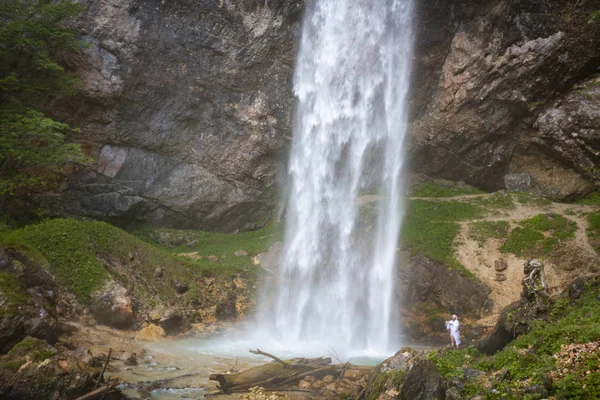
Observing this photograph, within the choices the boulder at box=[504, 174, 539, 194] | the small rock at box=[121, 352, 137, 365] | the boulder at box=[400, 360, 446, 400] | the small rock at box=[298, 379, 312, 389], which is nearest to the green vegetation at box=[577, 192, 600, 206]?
the boulder at box=[504, 174, 539, 194]

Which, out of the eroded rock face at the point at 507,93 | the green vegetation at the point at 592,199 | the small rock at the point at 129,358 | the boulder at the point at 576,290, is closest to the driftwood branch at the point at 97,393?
the small rock at the point at 129,358

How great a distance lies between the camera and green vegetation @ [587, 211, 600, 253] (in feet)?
71.7

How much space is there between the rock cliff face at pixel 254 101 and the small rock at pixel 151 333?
13462 mm

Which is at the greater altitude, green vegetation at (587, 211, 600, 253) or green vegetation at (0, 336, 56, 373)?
green vegetation at (587, 211, 600, 253)

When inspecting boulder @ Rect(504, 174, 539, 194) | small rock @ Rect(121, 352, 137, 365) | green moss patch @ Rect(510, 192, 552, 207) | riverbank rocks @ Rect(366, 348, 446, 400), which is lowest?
riverbank rocks @ Rect(366, 348, 446, 400)

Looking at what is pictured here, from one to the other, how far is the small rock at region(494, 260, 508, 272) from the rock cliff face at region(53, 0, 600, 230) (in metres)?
11.3

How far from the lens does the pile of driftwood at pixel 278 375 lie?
11266 mm

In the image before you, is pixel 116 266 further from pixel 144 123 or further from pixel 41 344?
pixel 144 123

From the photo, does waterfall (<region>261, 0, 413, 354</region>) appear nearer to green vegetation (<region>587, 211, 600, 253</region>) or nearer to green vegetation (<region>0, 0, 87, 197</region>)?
green vegetation (<region>587, 211, 600, 253</region>)

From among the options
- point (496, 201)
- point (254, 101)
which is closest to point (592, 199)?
point (496, 201)

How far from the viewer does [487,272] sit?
73.0ft

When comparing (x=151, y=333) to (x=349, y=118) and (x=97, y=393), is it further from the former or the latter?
(x=349, y=118)

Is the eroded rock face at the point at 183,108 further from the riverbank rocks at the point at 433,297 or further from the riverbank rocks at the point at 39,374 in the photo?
the riverbank rocks at the point at 39,374

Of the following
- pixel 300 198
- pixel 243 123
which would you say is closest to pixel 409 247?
pixel 300 198
